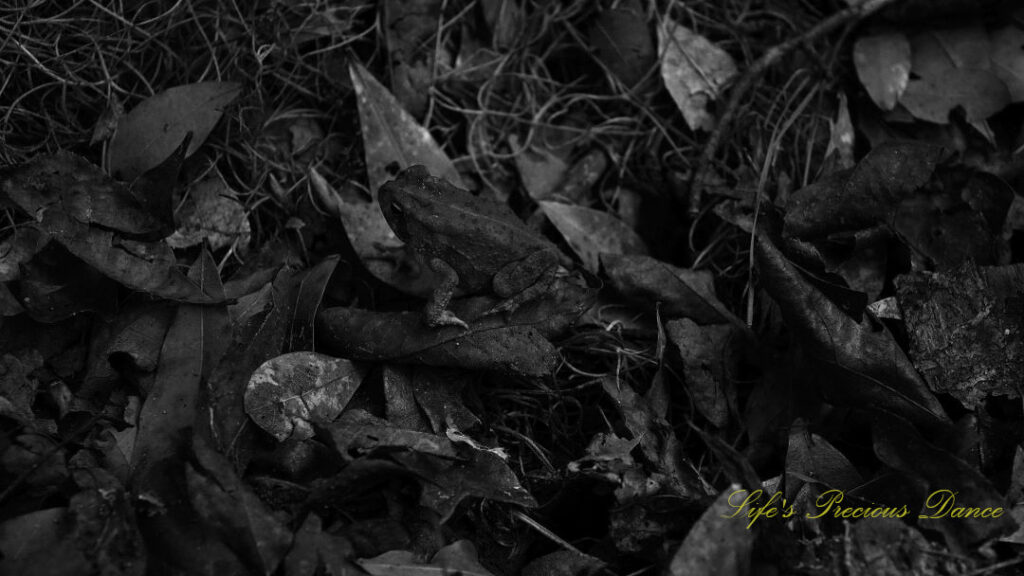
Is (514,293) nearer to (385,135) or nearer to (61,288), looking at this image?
(385,135)

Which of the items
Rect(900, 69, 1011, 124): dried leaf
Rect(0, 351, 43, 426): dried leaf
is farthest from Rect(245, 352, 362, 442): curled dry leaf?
Rect(900, 69, 1011, 124): dried leaf

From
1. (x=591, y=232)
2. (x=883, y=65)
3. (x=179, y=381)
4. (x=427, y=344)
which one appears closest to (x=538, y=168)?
(x=591, y=232)

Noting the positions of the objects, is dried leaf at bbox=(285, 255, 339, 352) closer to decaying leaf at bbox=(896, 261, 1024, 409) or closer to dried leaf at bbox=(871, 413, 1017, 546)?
dried leaf at bbox=(871, 413, 1017, 546)

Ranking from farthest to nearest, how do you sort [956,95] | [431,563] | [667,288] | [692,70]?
1. [692,70]
2. [956,95]
3. [667,288]
4. [431,563]

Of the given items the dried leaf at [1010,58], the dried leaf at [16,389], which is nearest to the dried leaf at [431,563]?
the dried leaf at [16,389]

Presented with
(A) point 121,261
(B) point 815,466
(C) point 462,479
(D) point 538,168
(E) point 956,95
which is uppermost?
(E) point 956,95
